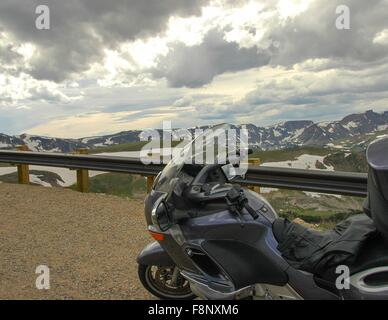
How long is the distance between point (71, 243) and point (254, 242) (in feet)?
12.8

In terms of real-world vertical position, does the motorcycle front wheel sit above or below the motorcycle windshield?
below

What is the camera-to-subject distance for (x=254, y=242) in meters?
3.46

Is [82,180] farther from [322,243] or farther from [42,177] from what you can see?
[322,243]

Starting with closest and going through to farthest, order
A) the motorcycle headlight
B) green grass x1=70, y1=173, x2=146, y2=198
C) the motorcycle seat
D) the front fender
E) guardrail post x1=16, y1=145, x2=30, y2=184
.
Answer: the motorcycle seat → the motorcycle headlight → the front fender → green grass x1=70, y1=173, x2=146, y2=198 → guardrail post x1=16, y1=145, x2=30, y2=184

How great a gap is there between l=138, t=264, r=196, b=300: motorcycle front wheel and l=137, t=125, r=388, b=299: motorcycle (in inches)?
31.0

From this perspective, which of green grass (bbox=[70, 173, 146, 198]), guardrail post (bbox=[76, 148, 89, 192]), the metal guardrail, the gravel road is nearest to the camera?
the gravel road

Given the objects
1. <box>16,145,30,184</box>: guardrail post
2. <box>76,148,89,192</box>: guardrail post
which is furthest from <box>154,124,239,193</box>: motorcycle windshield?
<box>16,145,30,184</box>: guardrail post

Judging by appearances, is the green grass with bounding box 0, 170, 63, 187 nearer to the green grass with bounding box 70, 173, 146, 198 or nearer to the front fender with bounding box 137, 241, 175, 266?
the green grass with bounding box 70, 173, 146, 198

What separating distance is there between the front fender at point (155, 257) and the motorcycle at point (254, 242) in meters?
0.47

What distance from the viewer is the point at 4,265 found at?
5.82m

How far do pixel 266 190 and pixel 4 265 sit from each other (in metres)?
4.49

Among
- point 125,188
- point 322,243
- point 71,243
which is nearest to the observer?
point 322,243

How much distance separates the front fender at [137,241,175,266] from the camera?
14.0 ft

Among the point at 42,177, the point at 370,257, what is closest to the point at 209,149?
the point at 370,257
